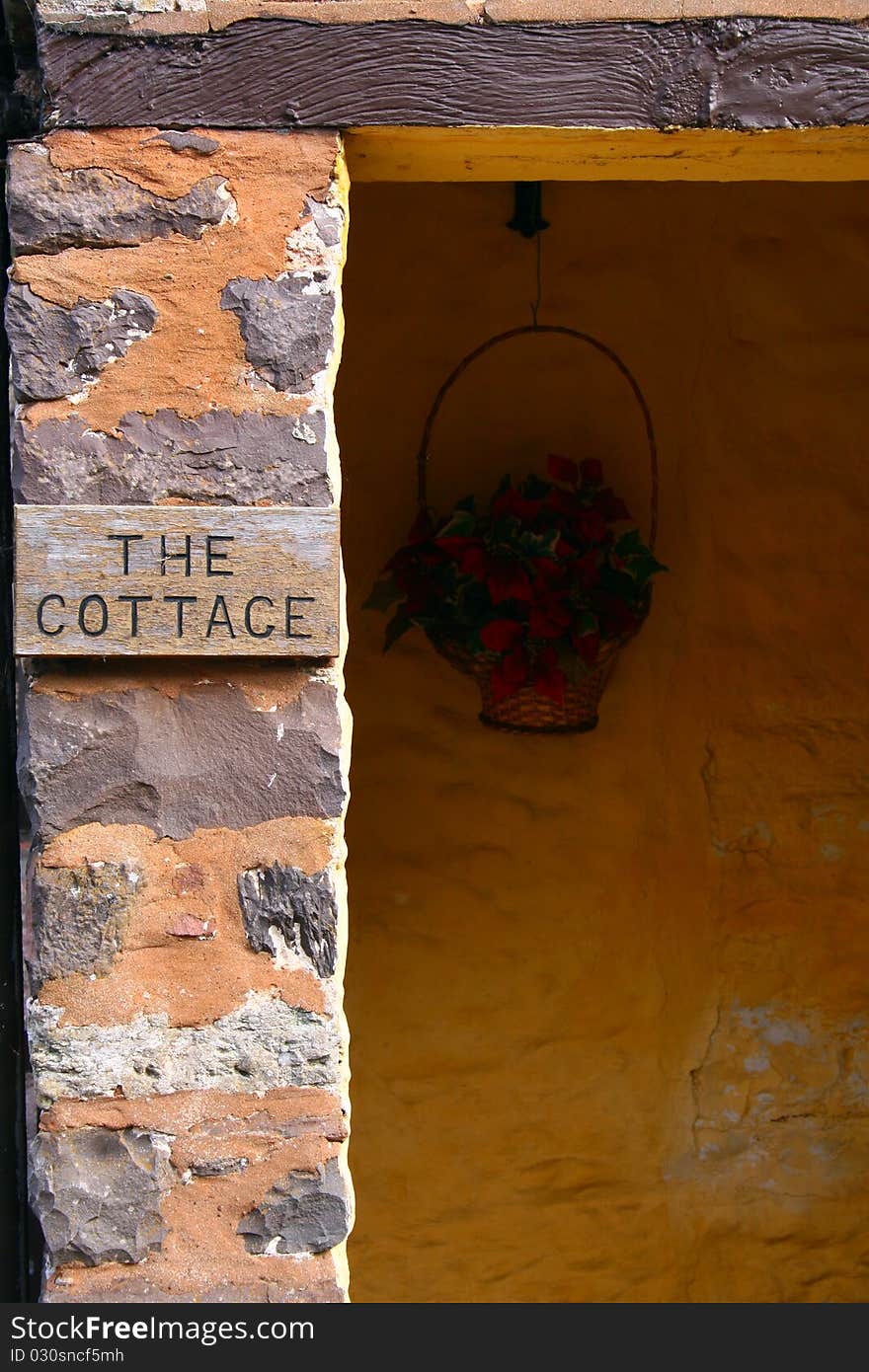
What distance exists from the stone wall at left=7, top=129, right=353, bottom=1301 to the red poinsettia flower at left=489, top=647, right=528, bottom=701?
923mm

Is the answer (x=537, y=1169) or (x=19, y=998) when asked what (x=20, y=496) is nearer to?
(x=19, y=998)

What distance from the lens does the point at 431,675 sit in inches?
113

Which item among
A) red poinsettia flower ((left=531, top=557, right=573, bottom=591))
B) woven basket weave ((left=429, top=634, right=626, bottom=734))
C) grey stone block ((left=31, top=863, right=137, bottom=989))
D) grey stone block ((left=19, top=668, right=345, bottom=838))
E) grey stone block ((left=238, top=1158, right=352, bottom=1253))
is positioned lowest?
grey stone block ((left=238, top=1158, right=352, bottom=1253))

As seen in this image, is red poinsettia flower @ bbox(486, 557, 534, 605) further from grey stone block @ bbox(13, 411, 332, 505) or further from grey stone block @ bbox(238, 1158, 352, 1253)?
grey stone block @ bbox(238, 1158, 352, 1253)

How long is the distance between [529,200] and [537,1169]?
1.96m

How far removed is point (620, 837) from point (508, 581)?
2.08ft

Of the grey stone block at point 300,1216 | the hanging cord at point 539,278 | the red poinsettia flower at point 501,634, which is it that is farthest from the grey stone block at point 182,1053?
the hanging cord at point 539,278

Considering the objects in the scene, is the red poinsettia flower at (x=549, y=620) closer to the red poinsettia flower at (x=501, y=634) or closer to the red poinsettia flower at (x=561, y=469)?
the red poinsettia flower at (x=501, y=634)

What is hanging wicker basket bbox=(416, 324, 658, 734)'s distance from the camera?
2.64m

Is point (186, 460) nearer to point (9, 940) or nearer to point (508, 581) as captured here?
point (9, 940)

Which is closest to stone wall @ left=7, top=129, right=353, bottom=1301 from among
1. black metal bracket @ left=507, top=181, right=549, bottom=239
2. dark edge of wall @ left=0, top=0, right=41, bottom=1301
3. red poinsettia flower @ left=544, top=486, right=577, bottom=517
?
dark edge of wall @ left=0, top=0, right=41, bottom=1301

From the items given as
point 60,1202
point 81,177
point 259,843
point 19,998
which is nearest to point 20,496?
point 81,177

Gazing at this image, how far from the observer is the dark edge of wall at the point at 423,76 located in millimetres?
1690

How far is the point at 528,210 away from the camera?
276 centimetres
